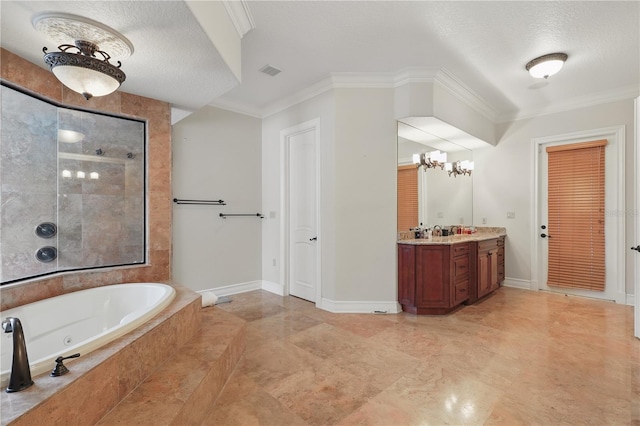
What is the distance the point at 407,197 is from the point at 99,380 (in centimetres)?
325

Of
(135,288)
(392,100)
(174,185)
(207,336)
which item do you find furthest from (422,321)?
(174,185)

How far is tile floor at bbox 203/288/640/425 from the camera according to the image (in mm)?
1686

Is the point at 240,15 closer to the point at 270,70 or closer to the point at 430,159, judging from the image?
the point at 270,70

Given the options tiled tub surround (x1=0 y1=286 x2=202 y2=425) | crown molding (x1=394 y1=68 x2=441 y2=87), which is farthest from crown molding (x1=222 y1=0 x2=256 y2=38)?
tiled tub surround (x1=0 y1=286 x2=202 y2=425)

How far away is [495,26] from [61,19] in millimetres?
3044

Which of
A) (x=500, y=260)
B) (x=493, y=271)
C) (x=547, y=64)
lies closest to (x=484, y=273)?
(x=493, y=271)

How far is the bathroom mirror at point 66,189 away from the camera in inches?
86.1

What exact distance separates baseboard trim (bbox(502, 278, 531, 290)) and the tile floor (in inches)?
39.3

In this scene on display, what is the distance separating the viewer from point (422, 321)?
3127 millimetres

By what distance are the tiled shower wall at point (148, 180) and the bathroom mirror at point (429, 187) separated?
257 cm

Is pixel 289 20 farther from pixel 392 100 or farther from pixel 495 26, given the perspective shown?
pixel 495 26

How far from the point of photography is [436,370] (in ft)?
7.04

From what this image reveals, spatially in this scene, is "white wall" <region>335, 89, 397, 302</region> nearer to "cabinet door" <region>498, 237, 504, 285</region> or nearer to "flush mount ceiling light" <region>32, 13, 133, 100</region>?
"cabinet door" <region>498, 237, 504, 285</region>

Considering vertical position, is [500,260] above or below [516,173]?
below
